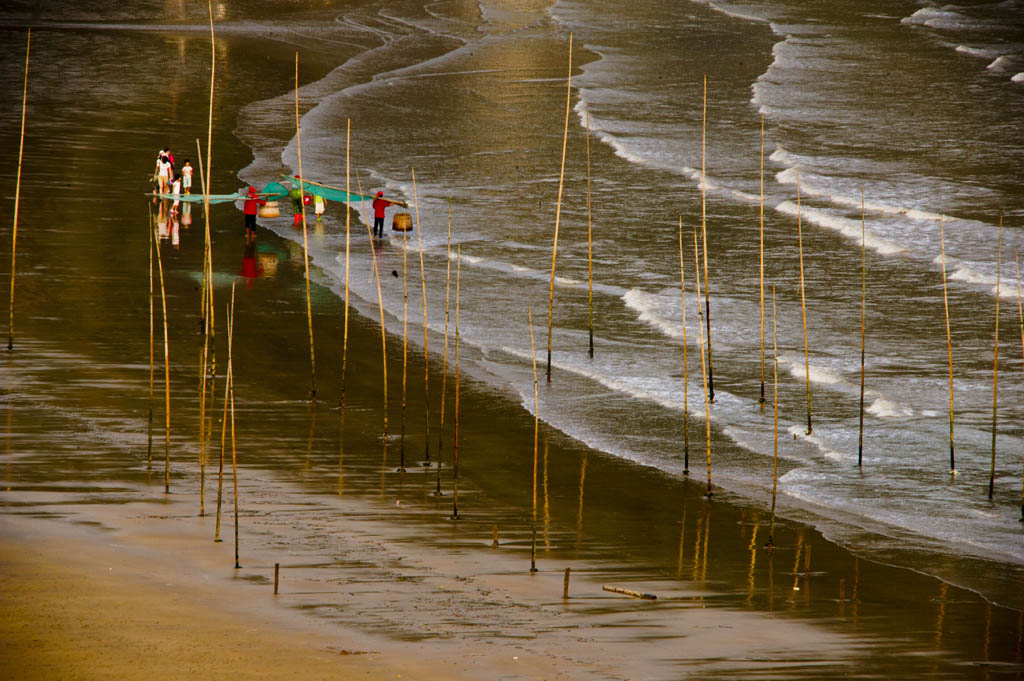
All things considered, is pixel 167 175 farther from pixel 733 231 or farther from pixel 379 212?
pixel 733 231

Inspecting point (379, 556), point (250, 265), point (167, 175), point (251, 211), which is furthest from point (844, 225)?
point (379, 556)

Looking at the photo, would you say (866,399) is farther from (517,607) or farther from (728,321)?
(517,607)

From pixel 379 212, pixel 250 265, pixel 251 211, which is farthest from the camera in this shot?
pixel 379 212

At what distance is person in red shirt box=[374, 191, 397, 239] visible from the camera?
2445 centimetres

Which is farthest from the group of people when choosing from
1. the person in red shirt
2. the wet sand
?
the wet sand

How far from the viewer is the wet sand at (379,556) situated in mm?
8289

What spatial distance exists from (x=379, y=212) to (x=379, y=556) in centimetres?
1532

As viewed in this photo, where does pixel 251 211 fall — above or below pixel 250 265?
above

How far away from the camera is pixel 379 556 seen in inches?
397

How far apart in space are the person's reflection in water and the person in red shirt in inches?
93.6

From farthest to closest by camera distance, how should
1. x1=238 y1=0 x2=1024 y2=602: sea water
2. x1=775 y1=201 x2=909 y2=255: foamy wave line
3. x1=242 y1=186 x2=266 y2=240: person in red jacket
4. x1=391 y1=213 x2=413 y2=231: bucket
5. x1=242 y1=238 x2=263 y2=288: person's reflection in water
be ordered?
x1=775 y1=201 x2=909 y2=255: foamy wave line
x1=391 y1=213 x2=413 y2=231: bucket
x1=242 y1=186 x2=266 y2=240: person in red jacket
x1=242 y1=238 x2=263 y2=288: person's reflection in water
x1=238 y1=0 x2=1024 y2=602: sea water

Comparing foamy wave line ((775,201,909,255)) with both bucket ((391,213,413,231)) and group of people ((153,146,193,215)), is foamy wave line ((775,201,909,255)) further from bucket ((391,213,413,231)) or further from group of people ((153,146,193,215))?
group of people ((153,146,193,215))

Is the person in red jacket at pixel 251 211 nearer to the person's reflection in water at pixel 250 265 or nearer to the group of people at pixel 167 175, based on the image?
the person's reflection in water at pixel 250 265

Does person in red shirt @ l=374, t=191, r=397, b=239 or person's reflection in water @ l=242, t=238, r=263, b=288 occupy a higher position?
person in red shirt @ l=374, t=191, r=397, b=239
